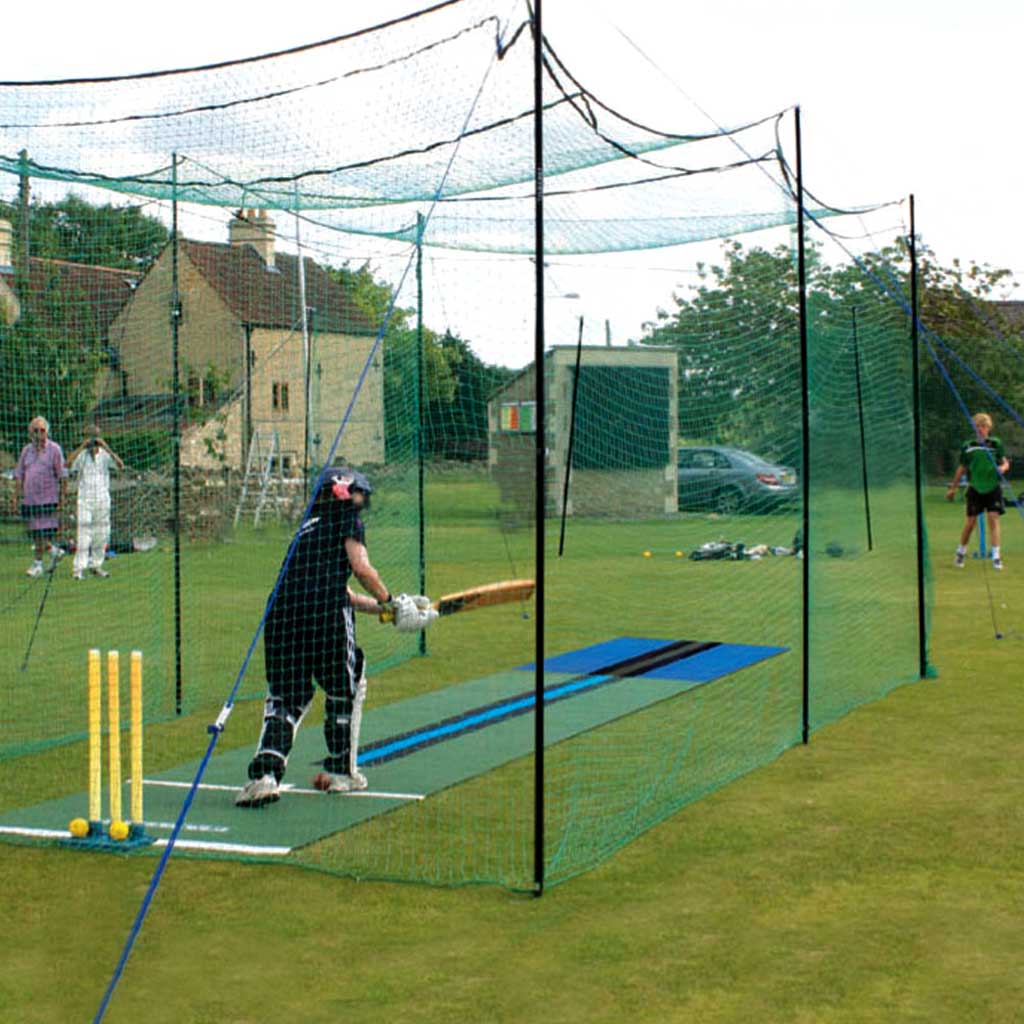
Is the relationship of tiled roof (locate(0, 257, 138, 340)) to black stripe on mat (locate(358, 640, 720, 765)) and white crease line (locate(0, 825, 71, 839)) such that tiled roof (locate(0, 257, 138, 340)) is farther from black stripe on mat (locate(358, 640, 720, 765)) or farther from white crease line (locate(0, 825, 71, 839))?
white crease line (locate(0, 825, 71, 839))

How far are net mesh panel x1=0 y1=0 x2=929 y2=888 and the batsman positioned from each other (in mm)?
19

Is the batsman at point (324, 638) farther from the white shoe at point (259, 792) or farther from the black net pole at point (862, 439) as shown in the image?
the black net pole at point (862, 439)

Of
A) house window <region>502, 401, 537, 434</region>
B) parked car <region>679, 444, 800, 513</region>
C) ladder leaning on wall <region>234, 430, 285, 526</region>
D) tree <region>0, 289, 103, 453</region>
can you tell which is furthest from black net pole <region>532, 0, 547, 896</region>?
ladder leaning on wall <region>234, 430, 285, 526</region>

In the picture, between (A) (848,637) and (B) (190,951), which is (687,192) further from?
(B) (190,951)

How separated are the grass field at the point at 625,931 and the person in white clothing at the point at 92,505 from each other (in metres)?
9.72

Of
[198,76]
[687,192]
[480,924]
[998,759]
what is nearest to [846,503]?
[687,192]

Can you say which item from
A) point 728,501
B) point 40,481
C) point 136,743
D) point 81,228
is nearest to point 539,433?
point 136,743

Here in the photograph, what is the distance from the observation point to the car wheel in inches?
474

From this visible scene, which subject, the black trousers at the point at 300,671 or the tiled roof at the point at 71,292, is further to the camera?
the tiled roof at the point at 71,292

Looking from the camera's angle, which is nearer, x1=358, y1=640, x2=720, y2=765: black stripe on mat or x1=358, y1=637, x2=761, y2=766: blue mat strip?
x1=358, y1=640, x2=720, y2=765: black stripe on mat

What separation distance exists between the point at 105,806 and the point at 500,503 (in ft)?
19.0

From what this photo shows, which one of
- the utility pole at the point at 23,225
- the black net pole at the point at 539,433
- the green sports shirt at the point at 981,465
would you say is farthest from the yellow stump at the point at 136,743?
the green sports shirt at the point at 981,465

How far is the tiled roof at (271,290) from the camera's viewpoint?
41.6 feet

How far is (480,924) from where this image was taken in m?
4.63
